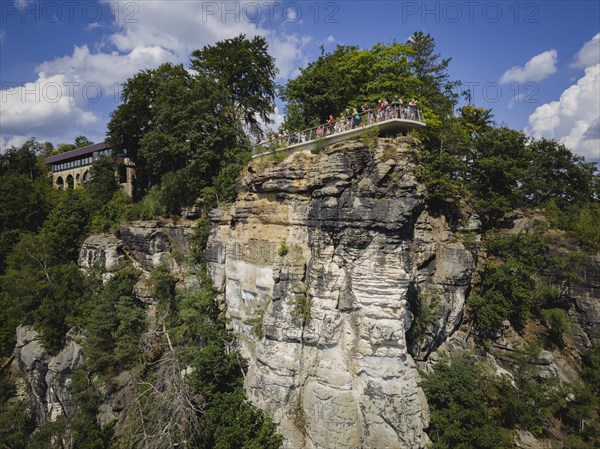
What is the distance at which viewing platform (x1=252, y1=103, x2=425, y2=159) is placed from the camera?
16.2 m

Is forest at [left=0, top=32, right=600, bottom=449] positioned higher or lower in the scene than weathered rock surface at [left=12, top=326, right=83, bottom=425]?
higher

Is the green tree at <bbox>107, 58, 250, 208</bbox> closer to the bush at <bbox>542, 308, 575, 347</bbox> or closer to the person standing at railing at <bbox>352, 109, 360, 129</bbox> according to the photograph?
the person standing at railing at <bbox>352, 109, 360, 129</bbox>

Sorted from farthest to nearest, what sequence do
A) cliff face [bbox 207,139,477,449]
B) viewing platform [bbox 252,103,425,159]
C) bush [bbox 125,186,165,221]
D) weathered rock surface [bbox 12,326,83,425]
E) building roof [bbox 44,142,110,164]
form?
1. building roof [bbox 44,142,110,164]
2. bush [bbox 125,186,165,221]
3. weathered rock surface [bbox 12,326,83,425]
4. viewing platform [bbox 252,103,425,159]
5. cliff face [bbox 207,139,477,449]

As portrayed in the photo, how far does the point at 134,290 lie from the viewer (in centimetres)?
2405

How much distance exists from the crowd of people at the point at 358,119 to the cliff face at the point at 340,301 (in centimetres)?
171

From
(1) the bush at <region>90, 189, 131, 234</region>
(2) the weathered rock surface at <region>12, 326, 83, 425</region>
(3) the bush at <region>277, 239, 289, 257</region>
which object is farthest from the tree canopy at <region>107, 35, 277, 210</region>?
(2) the weathered rock surface at <region>12, 326, 83, 425</region>

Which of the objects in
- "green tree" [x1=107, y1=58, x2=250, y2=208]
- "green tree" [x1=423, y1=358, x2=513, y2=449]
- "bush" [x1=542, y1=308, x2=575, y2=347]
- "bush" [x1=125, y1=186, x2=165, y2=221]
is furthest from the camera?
"bush" [x1=125, y1=186, x2=165, y2=221]

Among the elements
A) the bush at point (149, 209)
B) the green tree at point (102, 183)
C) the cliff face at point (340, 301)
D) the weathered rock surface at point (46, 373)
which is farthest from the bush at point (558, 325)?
the green tree at point (102, 183)

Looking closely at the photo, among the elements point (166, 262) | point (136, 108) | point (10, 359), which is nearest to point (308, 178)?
point (166, 262)

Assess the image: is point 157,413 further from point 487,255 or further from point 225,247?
point 487,255

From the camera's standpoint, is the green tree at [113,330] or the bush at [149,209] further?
the bush at [149,209]

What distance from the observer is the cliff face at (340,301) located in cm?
1471

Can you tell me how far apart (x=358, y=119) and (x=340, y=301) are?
29.2 ft

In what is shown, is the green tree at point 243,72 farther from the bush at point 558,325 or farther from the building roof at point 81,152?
the bush at point 558,325
